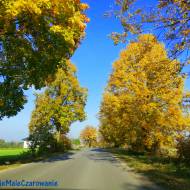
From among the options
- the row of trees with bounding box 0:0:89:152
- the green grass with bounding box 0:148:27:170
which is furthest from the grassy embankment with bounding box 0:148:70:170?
the row of trees with bounding box 0:0:89:152

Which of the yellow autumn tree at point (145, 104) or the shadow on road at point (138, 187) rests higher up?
the yellow autumn tree at point (145, 104)

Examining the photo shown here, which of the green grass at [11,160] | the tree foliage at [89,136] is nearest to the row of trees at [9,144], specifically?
the tree foliage at [89,136]

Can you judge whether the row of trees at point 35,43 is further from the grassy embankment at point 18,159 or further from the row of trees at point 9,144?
the row of trees at point 9,144

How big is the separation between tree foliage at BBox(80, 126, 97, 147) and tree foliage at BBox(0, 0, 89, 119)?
125 metres

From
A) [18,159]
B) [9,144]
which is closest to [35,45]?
[18,159]

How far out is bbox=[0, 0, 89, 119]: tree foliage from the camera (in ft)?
68.7

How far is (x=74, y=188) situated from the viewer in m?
13.2

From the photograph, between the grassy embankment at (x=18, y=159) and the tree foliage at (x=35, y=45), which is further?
the grassy embankment at (x=18, y=159)

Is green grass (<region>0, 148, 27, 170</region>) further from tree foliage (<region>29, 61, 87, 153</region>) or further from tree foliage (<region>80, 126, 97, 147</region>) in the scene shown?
tree foliage (<region>80, 126, 97, 147</region>)

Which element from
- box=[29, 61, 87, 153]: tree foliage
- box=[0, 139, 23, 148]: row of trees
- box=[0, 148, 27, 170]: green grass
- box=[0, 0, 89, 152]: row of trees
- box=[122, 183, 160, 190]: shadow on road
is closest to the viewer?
box=[122, 183, 160, 190]: shadow on road

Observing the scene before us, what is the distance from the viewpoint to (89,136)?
14800cm

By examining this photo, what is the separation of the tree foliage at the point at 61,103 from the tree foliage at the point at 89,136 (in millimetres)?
89988

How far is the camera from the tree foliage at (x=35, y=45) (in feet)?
68.7

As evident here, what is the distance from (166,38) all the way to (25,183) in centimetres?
742
